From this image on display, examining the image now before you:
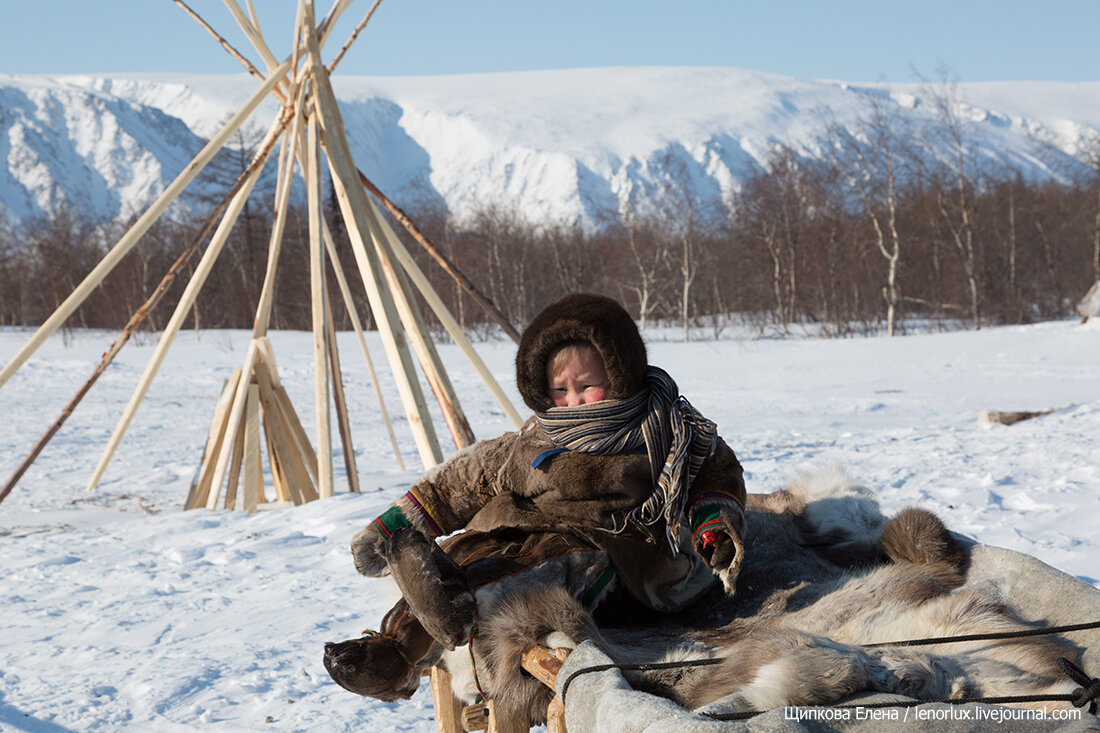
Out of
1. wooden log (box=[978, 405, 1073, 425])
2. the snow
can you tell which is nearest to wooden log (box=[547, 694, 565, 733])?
the snow

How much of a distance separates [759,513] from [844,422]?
4.93 metres

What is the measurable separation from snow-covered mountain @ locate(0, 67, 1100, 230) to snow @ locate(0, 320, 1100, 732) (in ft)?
141

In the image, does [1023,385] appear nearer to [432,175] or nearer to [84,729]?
[84,729]

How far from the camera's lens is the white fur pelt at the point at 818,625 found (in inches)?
45.4

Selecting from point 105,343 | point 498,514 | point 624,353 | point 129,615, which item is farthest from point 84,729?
point 105,343

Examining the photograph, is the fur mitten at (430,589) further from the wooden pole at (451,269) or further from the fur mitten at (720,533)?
the wooden pole at (451,269)

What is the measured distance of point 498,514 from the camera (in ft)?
5.83

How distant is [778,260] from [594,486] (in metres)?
17.5

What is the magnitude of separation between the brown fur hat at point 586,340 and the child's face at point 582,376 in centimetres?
2

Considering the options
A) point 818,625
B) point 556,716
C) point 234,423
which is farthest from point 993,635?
point 234,423

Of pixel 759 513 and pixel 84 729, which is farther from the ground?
pixel 759 513

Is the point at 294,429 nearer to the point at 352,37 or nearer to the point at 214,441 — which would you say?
the point at 214,441

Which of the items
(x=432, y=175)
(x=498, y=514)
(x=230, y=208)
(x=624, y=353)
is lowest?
(x=498, y=514)

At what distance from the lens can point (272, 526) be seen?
3783 millimetres
